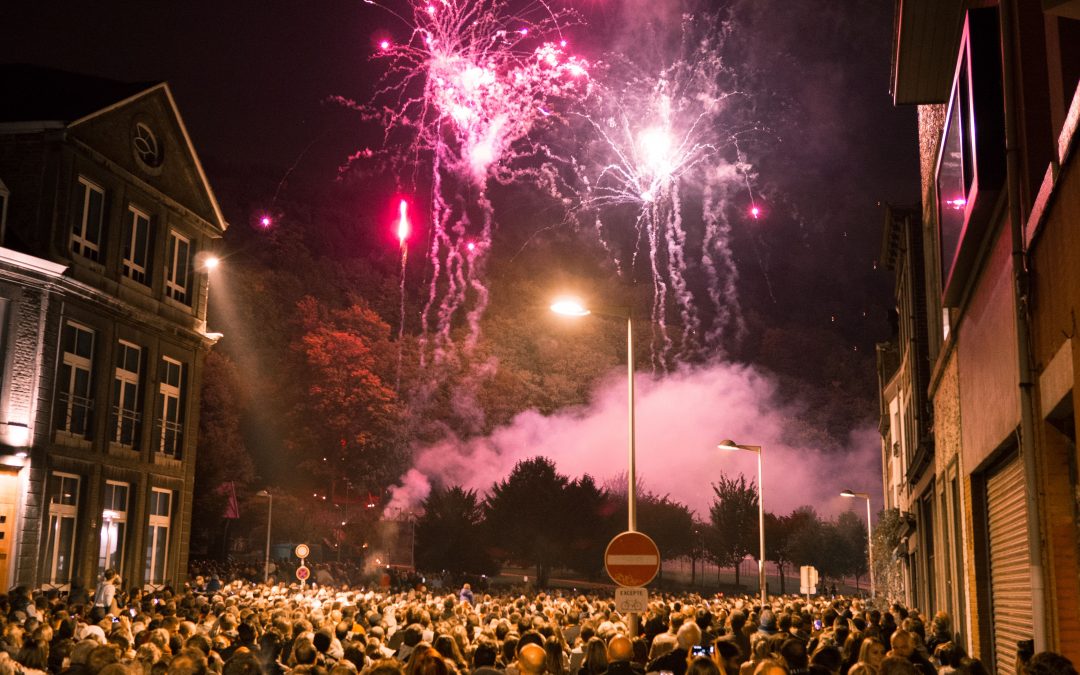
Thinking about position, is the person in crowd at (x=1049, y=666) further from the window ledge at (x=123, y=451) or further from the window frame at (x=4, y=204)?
the window ledge at (x=123, y=451)

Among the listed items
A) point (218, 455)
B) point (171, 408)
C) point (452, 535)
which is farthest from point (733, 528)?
point (171, 408)

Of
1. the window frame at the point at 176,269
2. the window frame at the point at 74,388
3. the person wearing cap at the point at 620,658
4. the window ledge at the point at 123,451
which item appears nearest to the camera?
the person wearing cap at the point at 620,658

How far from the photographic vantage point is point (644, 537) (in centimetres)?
1523

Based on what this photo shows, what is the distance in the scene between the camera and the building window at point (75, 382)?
28578 mm

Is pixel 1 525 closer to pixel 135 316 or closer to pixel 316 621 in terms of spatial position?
pixel 135 316

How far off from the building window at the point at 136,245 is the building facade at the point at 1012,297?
21702 mm

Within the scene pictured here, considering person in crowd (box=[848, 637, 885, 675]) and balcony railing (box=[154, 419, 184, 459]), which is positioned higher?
balcony railing (box=[154, 419, 184, 459])

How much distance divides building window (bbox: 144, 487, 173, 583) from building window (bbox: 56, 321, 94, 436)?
4138 millimetres

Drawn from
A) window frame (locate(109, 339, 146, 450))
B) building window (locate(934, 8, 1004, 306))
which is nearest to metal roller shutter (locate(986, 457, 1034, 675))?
building window (locate(934, 8, 1004, 306))

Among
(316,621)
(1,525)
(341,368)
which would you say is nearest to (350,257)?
(341,368)

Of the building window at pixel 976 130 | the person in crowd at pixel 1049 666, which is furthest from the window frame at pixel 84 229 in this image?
the person in crowd at pixel 1049 666

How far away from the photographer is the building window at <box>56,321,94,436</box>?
28578 millimetres

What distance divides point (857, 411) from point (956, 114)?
92439mm

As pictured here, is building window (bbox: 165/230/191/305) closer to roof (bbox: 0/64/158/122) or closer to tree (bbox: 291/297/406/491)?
roof (bbox: 0/64/158/122)
